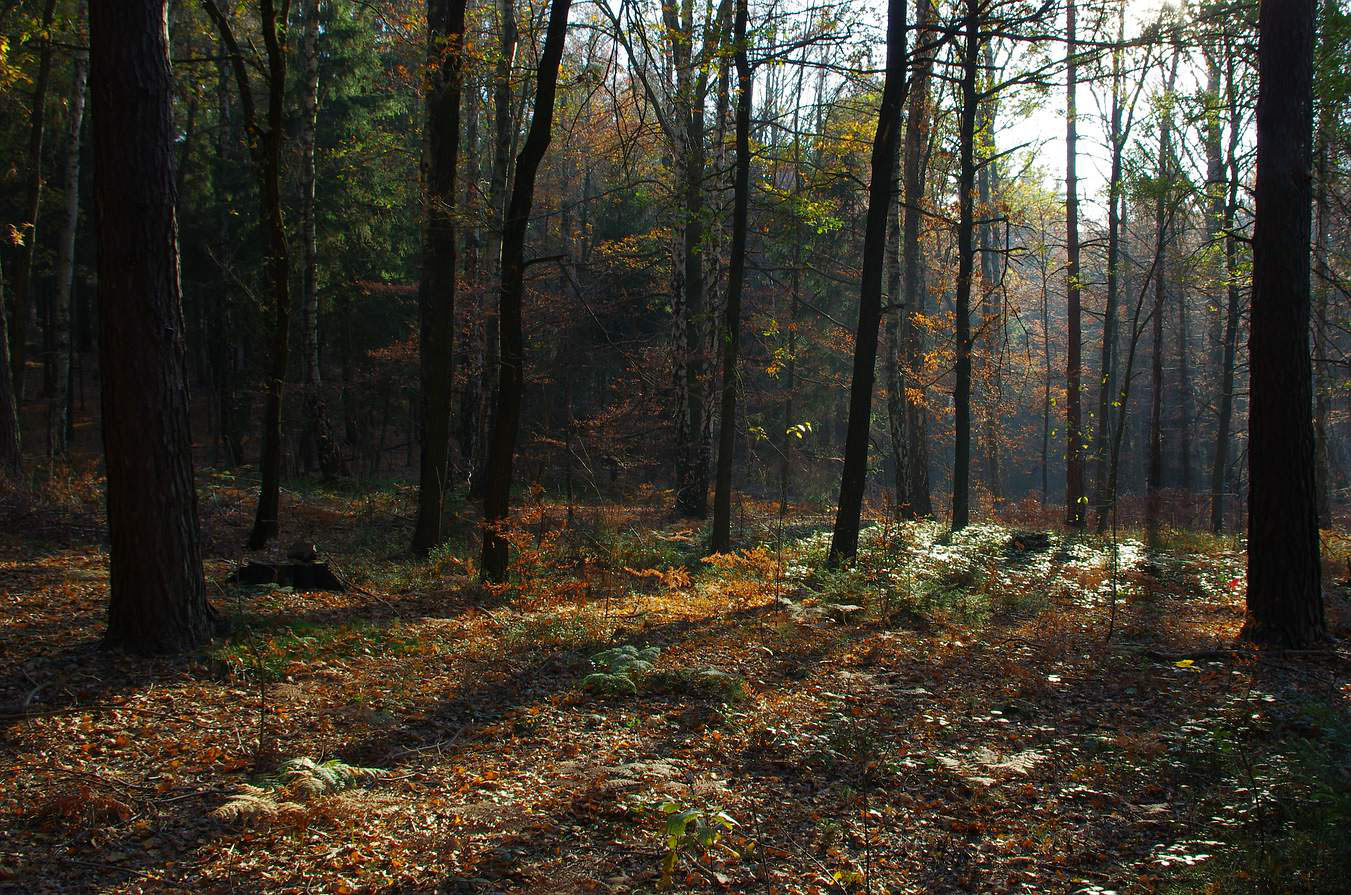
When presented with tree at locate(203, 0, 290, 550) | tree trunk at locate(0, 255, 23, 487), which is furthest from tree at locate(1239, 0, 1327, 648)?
tree trunk at locate(0, 255, 23, 487)

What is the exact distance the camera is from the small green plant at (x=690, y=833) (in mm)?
3344

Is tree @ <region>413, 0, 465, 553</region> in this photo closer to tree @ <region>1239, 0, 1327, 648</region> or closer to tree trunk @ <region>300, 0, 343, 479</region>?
tree trunk @ <region>300, 0, 343, 479</region>

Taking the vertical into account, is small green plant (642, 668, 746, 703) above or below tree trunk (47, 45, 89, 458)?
below

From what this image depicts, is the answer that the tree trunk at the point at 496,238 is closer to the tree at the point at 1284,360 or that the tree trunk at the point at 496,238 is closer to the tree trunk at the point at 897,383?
the tree trunk at the point at 897,383

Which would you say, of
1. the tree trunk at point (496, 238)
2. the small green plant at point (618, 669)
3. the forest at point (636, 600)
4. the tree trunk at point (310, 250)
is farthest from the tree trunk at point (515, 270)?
the tree trunk at point (310, 250)

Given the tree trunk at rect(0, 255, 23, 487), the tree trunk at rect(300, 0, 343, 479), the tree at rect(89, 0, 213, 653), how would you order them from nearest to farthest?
the tree at rect(89, 0, 213, 653), the tree trunk at rect(0, 255, 23, 487), the tree trunk at rect(300, 0, 343, 479)

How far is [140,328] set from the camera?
591cm

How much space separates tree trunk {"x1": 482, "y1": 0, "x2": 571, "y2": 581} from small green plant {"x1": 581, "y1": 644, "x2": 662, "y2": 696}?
3.47 metres

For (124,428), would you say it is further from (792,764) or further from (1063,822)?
(1063,822)

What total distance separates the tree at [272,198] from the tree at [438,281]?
1.91 meters

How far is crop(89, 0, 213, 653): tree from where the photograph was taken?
583cm

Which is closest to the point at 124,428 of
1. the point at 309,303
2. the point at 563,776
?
the point at 563,776

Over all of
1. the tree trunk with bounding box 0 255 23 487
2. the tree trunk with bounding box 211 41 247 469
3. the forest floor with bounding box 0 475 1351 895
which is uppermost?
A: the tree trunk with bounding box 211 41 247 469

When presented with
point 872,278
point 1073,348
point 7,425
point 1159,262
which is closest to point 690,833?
point 872,278
